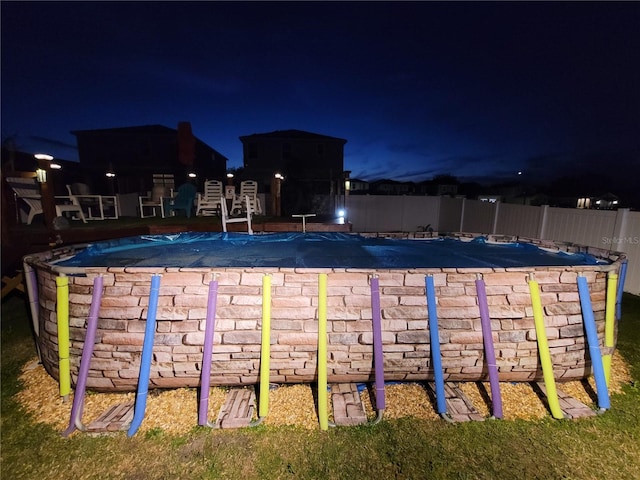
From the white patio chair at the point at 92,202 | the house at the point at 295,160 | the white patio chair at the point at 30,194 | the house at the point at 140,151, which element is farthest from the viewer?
the house at the point at 295,160

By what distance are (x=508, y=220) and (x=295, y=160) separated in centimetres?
1427

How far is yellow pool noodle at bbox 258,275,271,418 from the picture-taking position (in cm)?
237

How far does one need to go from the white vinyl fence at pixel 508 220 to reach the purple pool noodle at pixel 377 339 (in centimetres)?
656

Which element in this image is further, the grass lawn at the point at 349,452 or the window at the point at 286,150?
the window at the point at 286,150

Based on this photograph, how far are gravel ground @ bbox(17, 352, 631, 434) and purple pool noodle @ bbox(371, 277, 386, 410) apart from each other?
0.93ft

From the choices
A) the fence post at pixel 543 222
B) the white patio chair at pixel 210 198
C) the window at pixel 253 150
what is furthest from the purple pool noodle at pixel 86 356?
the window at pixel 253 150

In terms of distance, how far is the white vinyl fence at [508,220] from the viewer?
213 inches

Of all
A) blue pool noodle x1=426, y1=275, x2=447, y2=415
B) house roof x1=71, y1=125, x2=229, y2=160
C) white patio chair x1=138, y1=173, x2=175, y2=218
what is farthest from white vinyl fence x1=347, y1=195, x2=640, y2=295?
house roof x1=71, y1=125, x2=229, y2=160

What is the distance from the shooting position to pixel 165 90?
21.5 metres

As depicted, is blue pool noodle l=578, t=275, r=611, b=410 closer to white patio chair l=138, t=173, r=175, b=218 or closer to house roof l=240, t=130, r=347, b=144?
white patio chair l=138, t=173, r=175, b=218

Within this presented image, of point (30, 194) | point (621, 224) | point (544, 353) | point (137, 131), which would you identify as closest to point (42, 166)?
point (30, 194)

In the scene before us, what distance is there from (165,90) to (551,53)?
88.9 ft

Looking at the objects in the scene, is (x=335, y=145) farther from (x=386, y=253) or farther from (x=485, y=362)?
(x=485, y=362)

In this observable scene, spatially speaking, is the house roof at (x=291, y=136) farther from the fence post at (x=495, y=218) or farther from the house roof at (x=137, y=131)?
the fence post at (x=495, y=218)
